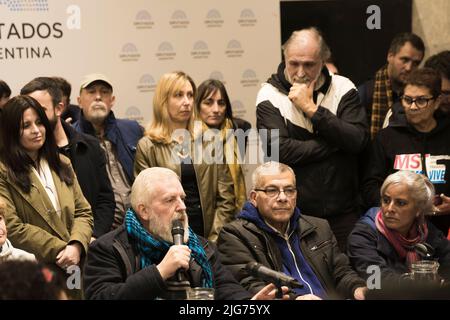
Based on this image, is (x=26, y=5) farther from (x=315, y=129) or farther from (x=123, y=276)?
(x=123, y=276)

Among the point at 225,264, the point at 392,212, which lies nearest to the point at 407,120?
the point at 392,212

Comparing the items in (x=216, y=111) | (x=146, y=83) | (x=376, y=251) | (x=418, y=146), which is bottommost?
(x=376, y=251)

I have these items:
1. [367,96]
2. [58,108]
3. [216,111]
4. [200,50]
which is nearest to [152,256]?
[58,108]

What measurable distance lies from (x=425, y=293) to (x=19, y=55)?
4.20 metres

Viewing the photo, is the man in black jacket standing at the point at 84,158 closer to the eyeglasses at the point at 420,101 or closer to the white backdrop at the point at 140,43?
the white backdrop at the point at 140,43

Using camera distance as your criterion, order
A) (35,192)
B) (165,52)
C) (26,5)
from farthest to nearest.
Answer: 1. (165,52)
2. (26,5)
3. (35,192)

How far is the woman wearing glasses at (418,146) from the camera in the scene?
4.52 m

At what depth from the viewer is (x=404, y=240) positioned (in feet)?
13.3

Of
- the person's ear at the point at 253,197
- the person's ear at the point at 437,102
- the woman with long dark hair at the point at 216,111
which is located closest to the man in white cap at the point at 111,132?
the woman with long dark hair at the point at 216,111

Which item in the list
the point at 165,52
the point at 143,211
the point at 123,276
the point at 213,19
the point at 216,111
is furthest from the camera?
the point at 213,19

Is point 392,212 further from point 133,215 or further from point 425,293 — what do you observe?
point 425,293

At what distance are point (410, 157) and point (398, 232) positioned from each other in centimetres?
61

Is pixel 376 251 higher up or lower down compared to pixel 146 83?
lower down

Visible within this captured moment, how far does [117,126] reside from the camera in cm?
497
